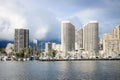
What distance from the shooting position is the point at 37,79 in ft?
309

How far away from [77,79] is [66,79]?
130 inches

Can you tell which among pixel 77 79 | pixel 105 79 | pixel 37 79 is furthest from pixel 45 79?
pixel 105 79

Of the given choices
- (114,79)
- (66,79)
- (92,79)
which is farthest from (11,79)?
(114,79)

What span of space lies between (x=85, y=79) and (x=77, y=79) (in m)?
2.65

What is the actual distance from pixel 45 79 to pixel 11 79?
33.3 ft

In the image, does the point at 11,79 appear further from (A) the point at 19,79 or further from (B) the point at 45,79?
(B) the point at 45,79

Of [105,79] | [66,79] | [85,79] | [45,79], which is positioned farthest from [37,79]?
[105,79]

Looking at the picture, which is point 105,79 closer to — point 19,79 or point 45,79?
point 45,79

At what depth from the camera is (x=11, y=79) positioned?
93.6 m

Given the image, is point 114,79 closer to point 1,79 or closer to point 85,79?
point 85,79

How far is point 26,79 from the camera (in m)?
93.0

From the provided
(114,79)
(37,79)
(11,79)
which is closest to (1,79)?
(11,79)

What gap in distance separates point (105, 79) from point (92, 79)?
408cm

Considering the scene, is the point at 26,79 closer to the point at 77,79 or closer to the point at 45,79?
the point at 45,79
